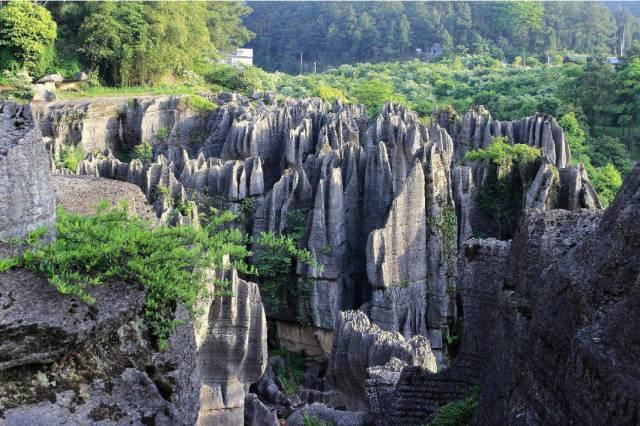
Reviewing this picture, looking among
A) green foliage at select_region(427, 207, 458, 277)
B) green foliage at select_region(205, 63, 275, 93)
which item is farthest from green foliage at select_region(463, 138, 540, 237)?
green foliage at select_region(205, 63, 275, 93)

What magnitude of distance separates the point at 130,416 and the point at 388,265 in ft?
47.4

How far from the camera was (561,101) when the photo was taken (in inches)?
1794

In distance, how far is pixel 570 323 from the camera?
507 centimetres

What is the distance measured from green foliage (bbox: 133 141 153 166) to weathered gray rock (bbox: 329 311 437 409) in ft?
58.3

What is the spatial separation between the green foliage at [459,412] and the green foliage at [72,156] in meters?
19.9

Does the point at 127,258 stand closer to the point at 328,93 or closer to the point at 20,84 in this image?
the point at 20,84

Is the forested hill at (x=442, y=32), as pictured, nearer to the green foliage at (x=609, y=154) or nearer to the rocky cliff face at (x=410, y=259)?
the green foliage at (x=609, y=154)

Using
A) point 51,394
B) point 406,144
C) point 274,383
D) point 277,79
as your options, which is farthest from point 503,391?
point 277,79

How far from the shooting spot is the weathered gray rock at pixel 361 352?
13859 mm

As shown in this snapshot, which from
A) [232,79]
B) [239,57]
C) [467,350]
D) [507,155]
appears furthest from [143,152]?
[239,57]

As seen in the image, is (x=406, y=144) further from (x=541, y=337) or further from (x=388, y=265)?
(x=541, y=337)

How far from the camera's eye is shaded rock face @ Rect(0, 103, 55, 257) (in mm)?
5836

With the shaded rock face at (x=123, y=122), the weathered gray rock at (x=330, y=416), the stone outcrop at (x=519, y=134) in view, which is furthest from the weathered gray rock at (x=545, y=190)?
the shaded rock face at (x=123, y=122)

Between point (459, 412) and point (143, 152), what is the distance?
26.4 m
